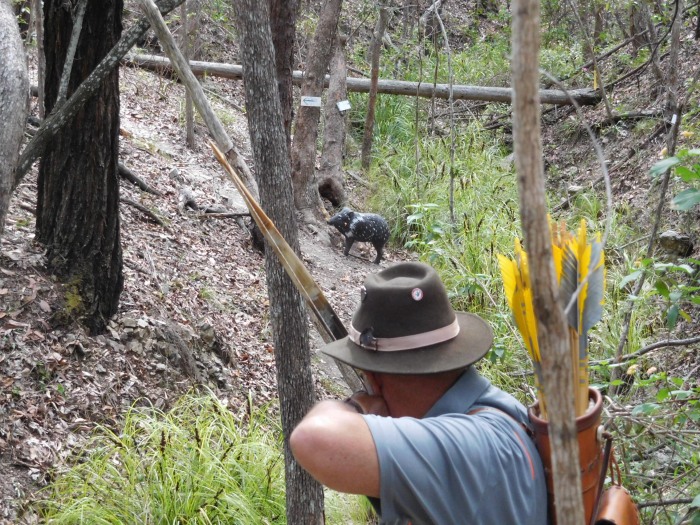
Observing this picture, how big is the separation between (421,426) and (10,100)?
1.76m

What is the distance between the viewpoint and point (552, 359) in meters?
0.97

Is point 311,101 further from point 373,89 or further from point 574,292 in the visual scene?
point 574,292

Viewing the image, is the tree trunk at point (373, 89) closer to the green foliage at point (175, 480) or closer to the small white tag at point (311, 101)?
the small white tag at point (311, 101)

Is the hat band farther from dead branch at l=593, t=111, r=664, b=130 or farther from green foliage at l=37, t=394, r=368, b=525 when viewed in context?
dead branch at l=593, t=111, r=664, b=130

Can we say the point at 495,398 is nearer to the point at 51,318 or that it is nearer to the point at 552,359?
the point at 552,359

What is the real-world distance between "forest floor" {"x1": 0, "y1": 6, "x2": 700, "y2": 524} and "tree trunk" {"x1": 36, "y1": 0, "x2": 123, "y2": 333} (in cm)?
→ 16

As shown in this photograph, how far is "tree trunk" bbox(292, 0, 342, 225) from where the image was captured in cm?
942

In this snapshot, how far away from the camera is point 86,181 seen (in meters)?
4.71

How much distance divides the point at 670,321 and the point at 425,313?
1.69 metres

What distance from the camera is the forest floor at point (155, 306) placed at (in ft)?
14.0

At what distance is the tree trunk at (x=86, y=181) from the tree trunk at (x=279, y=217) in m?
2.13

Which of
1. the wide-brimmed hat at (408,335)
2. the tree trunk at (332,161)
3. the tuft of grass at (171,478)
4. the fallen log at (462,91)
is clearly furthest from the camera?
the fallen log at (462,91)

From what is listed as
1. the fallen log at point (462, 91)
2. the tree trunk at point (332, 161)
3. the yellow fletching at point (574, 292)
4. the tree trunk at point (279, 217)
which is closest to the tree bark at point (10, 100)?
the tree trunk at point (279, 217)

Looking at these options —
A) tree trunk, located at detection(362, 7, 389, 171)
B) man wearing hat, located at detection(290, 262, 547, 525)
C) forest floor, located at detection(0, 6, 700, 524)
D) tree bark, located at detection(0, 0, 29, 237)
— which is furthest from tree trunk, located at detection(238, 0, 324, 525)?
tree trunk, located at detection(362, 7, 389, 171)
